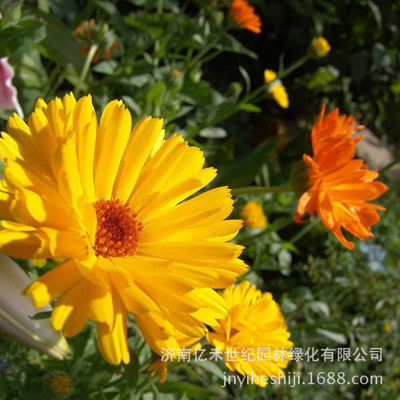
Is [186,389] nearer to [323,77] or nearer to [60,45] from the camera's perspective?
[60,45]

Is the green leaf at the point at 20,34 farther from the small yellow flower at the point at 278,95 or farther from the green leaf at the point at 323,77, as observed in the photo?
the green leaf at the point at 323,77

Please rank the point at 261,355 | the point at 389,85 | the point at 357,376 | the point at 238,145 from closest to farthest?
the point at 261,355 → the point at 357,376 → the point at 238,145 → the point at 389,85

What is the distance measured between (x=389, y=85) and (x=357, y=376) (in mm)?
1965

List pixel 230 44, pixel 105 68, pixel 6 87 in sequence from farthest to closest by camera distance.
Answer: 1. pixel 230 44
2. pixel 105 68
3. pixel 6 87

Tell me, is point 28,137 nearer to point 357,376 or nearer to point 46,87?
point 46,87

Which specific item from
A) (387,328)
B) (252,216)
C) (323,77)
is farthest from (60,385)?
(323,77)

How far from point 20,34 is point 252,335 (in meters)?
0.59

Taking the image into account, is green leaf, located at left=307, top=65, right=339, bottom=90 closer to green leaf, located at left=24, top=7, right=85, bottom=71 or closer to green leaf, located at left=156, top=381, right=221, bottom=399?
green leaf, located at left=24, top=7, right=85, bottom=71

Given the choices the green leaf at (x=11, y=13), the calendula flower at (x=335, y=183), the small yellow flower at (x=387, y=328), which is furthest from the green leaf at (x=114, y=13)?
the small yellow flower at (x=387, y=328)

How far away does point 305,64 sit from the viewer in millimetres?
2963

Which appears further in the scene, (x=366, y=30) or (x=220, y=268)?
(x=366, y=30)

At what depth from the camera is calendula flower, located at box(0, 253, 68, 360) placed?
56cm

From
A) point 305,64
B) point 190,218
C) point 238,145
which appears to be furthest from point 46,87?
point 305,64

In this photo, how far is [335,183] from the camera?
0.90 m
